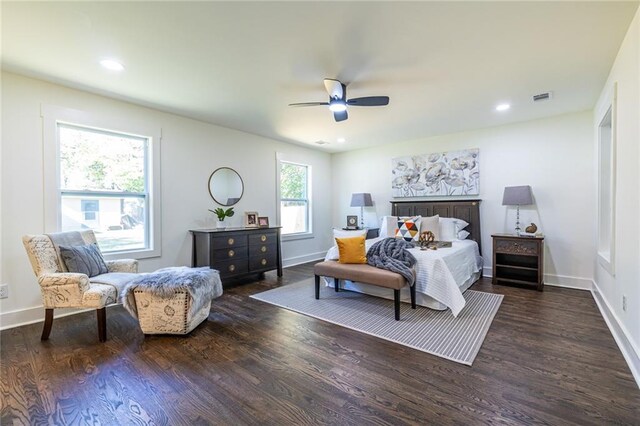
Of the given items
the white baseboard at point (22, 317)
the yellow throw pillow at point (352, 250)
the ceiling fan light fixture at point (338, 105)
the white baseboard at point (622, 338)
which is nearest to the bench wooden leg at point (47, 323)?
the white baseboard at point (22, 317)

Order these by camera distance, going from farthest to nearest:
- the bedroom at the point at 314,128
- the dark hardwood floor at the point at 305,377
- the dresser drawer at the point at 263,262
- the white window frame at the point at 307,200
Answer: the white window frame at the point at 307,200
the dresser drawer at the point at 263,262
the bedroom at the point at 314,128
the dark hardwood floor at the point at 305,377

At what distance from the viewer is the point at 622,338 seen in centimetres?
229

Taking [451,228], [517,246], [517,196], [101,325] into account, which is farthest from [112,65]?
[517,246]

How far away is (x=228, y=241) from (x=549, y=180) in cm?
494

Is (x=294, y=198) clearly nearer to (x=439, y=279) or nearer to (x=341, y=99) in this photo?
(x=341, y=99)

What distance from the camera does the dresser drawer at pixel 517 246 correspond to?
402 cm

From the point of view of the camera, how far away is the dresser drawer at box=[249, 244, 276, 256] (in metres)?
4.57

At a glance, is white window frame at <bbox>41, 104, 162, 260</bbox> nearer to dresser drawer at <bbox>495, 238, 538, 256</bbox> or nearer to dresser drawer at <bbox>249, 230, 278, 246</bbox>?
dresser drawer at <bbox>249, 230, 278, 246</bbox>

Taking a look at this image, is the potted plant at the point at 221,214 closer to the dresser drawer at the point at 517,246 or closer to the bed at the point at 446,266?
the bed at the point at 446,266

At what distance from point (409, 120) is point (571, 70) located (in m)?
1.92

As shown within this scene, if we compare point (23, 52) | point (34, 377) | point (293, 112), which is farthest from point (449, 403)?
point (23, 52)

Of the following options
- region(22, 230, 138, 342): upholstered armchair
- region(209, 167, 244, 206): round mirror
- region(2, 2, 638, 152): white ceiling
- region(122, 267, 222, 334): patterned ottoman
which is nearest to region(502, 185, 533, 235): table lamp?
region(2, 2, 638, 152): white ceiling

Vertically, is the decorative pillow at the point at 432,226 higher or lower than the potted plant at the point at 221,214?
lower

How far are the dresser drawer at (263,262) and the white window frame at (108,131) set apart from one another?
1.34m
